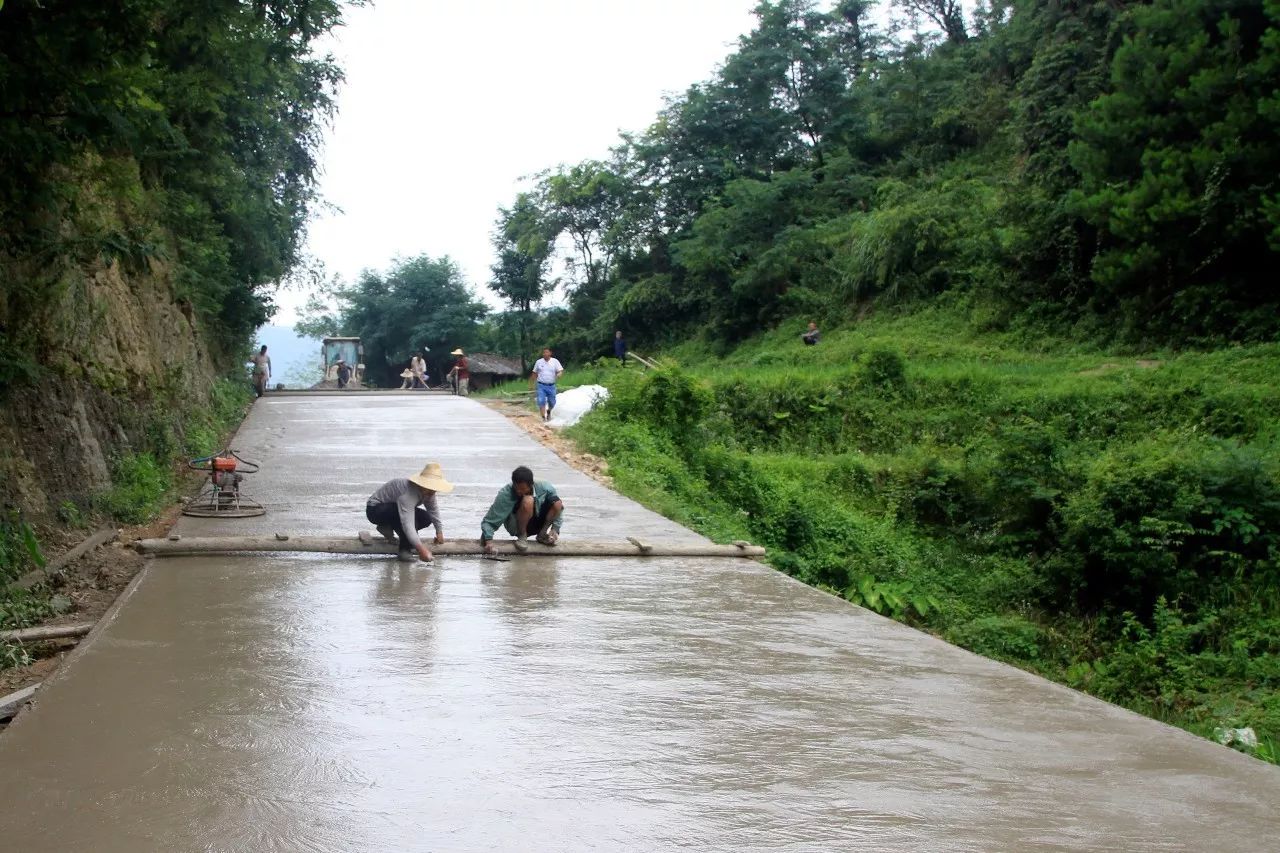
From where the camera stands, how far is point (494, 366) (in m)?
54.6

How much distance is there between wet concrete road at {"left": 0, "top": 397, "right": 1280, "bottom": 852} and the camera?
4.77 m

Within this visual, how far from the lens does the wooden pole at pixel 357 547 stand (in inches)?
416

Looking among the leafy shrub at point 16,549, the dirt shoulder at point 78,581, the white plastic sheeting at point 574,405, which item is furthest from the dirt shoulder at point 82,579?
the white plastic sheeting at point 574,405

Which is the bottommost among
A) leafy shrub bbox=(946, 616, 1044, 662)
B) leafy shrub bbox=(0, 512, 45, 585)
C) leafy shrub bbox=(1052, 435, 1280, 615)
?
leafy shrub bbox=(946, 616, 1044, 662)

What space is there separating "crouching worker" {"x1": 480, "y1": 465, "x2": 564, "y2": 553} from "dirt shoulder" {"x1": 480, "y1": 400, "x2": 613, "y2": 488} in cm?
522

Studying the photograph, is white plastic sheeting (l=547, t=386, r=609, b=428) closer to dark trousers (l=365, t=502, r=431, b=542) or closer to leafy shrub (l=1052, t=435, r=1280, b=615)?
leafy shrub (l=1052, t=435, r=1280, b=615)

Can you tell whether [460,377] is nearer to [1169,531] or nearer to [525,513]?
[1169,531]

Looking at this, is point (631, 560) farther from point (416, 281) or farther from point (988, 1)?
point (416, 281)

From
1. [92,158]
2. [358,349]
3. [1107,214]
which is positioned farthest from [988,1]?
[92,158]

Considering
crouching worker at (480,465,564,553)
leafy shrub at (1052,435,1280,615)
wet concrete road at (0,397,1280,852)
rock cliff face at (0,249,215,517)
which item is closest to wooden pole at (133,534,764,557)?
crouching worker at (480,465,564,553)

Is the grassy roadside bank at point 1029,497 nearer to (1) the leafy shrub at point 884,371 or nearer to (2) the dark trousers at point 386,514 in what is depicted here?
(1) the leafy shrub at point 884,371

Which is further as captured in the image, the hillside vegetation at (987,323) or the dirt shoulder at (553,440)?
the dirt shoulder at (553,440)

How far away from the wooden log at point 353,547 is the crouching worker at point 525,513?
0.37ft

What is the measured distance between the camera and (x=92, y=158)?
1318 centimetres
